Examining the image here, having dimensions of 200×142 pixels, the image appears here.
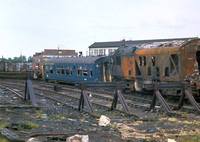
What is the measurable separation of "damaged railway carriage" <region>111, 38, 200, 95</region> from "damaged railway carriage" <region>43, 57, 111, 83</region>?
3.87 m

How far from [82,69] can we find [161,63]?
457 inches

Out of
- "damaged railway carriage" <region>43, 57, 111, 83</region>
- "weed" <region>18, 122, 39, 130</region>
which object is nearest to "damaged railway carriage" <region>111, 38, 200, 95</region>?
"damaged railway carriage" <region>43, 57, 111, 83</region>

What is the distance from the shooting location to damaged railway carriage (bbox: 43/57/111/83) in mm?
26125

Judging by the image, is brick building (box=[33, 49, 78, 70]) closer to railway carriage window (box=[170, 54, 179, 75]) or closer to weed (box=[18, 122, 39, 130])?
railway carriage window (box=[170, 54, 179, 75])

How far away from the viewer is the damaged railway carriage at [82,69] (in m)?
26.1

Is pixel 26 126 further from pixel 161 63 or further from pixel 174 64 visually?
pixel 161 63

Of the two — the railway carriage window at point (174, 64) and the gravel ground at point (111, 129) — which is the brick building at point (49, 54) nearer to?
the railway carriage window at point (174, 64)

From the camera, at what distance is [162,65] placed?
16.9m

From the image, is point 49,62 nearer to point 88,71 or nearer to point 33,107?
point 88,71

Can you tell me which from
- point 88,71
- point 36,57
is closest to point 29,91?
point 88,71

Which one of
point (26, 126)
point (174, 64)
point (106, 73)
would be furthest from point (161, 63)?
point (26, 126)

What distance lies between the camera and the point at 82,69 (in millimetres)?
27422

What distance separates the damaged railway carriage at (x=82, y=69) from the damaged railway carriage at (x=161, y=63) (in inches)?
152

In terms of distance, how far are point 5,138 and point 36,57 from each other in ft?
284
